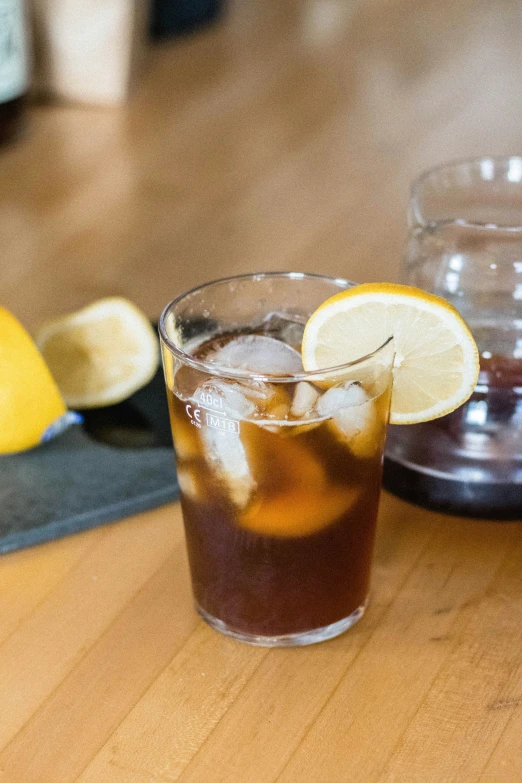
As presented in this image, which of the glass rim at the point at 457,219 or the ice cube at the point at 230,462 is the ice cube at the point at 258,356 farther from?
the glass rim at the point at 457,219

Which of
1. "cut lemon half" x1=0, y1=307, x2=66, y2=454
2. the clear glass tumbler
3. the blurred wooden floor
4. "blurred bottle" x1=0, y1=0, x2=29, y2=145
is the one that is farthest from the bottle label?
the clear glass tumbler

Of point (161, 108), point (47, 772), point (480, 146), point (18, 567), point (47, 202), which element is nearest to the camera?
point (47, 772)

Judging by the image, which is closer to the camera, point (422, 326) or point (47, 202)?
point (422, 326)

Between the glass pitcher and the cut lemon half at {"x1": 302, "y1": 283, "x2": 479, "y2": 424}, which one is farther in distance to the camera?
the glass pitcher

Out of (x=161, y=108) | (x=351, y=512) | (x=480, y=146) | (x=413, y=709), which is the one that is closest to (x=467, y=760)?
(x=413, y=709)

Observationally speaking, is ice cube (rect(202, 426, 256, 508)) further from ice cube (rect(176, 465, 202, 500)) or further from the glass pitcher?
the glass pitcher

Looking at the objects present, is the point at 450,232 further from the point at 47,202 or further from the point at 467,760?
the point at 47,202
